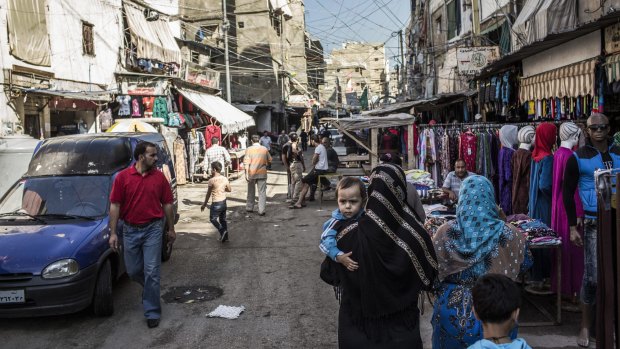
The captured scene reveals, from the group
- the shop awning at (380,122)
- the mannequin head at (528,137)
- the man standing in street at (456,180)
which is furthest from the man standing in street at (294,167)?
→ the mannequin head at (528,137)

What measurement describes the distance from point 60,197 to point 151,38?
18.0 m

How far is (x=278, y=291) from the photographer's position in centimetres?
704

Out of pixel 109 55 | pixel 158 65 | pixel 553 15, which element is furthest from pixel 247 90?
pixel 553 15

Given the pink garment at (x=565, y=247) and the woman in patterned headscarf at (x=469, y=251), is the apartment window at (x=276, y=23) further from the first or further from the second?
the woman in patterned headscarf at (x=469, y=251)

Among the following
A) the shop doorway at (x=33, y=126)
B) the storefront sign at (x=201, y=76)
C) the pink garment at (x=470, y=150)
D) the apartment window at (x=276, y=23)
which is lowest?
the pink garment at (x=470, y=150)

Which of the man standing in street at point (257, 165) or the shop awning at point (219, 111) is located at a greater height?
the shop awning at point (219, 111)

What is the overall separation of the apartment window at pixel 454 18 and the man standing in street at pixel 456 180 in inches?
681

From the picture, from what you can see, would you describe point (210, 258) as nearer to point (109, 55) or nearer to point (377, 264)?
point (377, 264)

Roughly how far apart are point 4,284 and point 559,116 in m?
8.39

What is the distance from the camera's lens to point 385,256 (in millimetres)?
3053

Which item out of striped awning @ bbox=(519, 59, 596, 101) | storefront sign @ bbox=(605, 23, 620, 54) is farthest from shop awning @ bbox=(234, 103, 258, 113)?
storefront sign @ bbox=(605, 23, 620, 54)

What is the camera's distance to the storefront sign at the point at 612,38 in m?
6.86

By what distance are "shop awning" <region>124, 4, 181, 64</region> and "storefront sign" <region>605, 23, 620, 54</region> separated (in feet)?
62.2

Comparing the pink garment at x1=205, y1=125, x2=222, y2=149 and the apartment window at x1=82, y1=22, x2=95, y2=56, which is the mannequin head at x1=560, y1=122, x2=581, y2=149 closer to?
the apartment window at x1=82, y1=22, x2=95, y2=56
